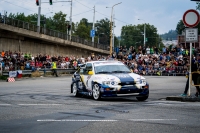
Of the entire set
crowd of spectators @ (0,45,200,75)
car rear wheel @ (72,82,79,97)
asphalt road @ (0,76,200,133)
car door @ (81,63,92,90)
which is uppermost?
crowd of spectators @ (0,45,200,75)

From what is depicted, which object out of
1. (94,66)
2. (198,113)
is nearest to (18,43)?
(94,66)

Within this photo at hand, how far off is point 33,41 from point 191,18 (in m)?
38.8

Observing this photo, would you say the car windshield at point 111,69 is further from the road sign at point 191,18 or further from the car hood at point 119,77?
the road sign at point 191,18

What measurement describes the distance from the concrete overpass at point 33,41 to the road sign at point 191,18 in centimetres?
2759

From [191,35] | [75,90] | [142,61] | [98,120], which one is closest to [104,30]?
[142,61]

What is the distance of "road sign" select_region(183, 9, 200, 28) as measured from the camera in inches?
659

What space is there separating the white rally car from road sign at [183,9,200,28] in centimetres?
267

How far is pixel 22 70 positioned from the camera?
4119 cm

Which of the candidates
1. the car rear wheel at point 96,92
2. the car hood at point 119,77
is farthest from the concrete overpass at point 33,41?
the car hood at point 119,77

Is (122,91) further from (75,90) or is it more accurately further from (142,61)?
(142,61)

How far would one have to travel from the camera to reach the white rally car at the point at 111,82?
16.8m

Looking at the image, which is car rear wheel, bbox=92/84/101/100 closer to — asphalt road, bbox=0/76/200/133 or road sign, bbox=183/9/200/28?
asphalt road, bbox=0/76/200/133

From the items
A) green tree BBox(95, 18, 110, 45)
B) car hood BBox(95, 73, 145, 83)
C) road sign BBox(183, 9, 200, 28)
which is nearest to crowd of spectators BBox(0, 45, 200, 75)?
car hood BBox(95, 73, 145, 83)

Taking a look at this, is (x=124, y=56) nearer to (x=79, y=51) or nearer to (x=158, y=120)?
(x=79, y=51)
